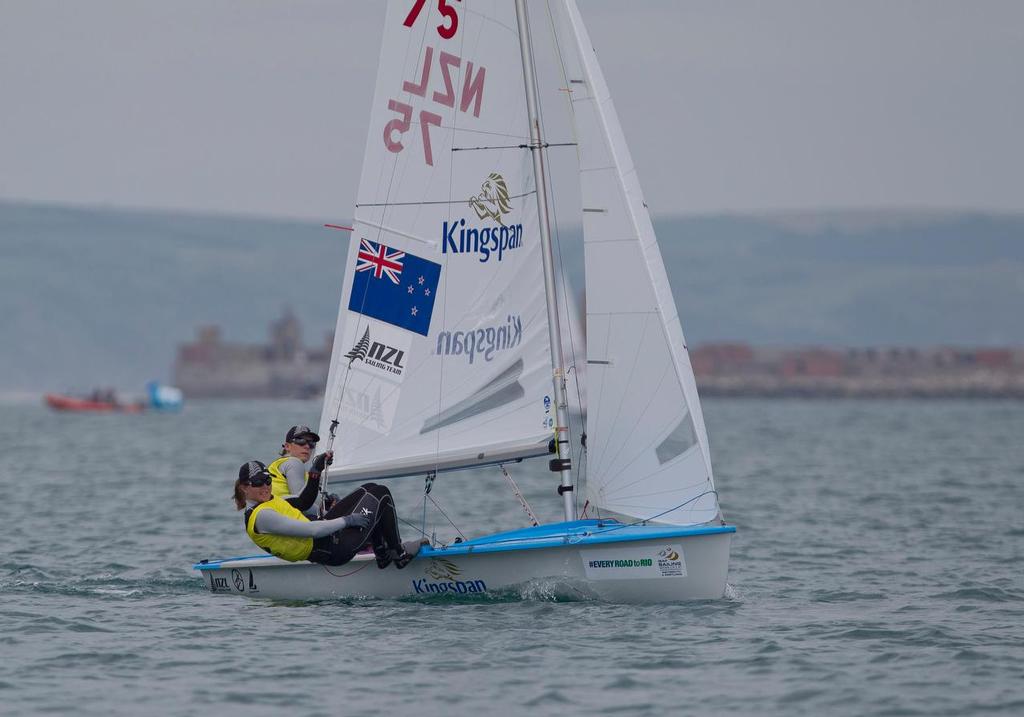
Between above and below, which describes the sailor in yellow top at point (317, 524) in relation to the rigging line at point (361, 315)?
below

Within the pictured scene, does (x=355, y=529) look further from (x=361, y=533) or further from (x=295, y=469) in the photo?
(x=295, y=469)

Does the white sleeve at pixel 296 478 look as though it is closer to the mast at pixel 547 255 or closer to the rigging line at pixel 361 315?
the rigging line at pixel 361 315

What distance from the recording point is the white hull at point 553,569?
44.5ft

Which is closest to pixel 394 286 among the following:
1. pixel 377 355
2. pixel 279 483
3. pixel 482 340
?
pixel 377 355

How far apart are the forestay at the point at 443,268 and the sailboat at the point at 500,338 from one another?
2cm

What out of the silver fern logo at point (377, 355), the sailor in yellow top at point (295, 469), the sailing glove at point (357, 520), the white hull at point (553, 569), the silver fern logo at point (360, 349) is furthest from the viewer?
the silver fern logo at point (360, 349)

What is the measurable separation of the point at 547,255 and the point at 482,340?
1.04 meters

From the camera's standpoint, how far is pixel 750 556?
19062mm

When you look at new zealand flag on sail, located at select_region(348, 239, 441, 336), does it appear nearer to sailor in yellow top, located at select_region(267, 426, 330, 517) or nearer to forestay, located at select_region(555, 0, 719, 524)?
sailor in yellow top, located at select_region(267, 426, 330, 517)

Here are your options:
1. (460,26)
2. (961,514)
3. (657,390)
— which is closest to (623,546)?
(657,390)

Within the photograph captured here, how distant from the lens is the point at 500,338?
14.7 m

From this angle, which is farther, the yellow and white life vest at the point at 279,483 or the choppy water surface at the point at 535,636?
the yellow and white life vest at the point at 279,483

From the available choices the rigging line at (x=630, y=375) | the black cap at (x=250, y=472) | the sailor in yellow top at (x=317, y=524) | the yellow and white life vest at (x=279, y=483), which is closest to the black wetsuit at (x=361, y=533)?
the sailor in yellow top at (x=317, y=524)

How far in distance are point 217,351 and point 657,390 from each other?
17242cm
